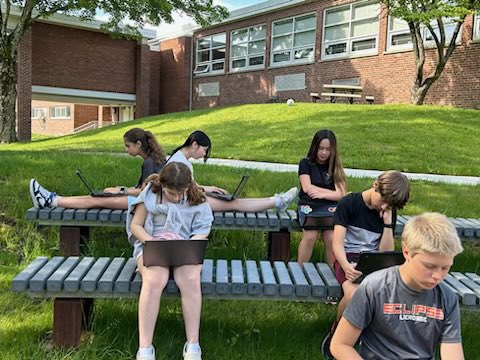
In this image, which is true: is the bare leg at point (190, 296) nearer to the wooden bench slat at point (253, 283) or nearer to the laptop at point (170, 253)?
the laptop at point (170, 253)

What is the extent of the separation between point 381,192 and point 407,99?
55.5 ft

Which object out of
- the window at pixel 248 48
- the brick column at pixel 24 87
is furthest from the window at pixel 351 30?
the brick column at pixel 24 87

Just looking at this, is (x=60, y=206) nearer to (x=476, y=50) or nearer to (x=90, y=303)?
(x=90, y=303)

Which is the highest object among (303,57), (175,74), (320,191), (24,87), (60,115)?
(303,57)

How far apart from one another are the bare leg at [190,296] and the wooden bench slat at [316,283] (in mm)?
646

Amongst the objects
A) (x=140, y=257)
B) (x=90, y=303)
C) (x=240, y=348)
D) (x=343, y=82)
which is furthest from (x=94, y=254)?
(x=343, y=82)

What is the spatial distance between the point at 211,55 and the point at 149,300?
26734 millimetres

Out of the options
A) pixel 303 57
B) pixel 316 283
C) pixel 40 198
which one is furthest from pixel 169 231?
pixel 303 57

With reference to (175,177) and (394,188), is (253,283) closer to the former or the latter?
(175,177)

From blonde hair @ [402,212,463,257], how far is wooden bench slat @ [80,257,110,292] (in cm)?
165

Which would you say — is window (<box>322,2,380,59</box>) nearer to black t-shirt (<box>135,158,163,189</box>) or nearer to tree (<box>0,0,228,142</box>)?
tree (<box>0,0,228,142</box>)

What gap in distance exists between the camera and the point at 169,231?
3275 mm

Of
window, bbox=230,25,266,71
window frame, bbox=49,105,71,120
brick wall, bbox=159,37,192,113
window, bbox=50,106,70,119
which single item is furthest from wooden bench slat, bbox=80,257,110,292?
window, bbox=50,106,70,119

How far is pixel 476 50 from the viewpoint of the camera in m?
17.0
